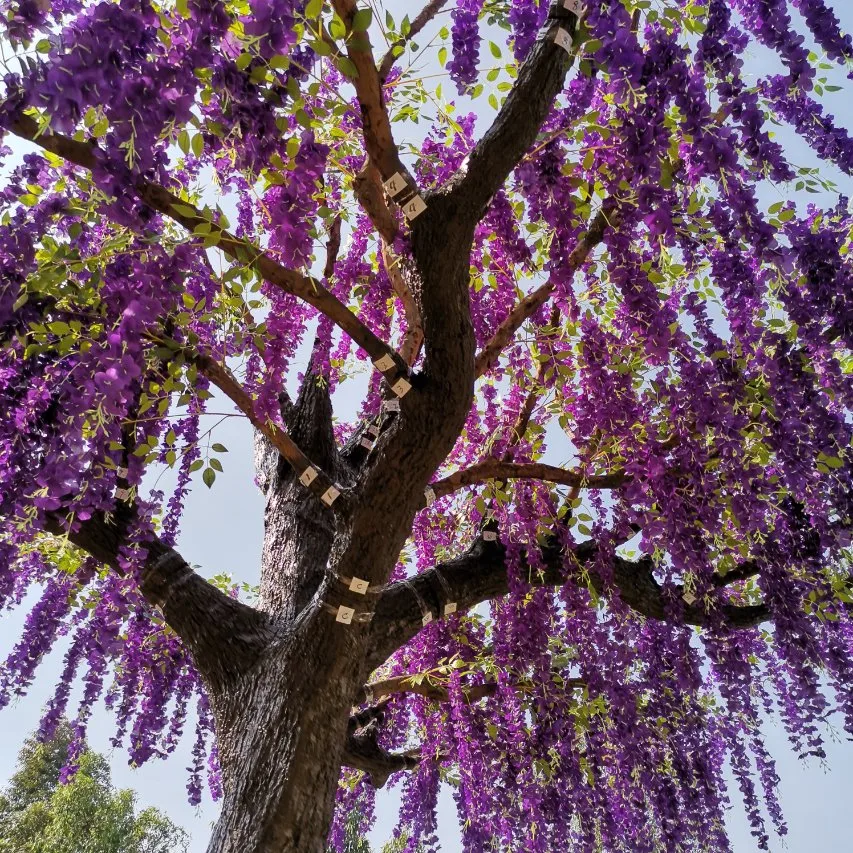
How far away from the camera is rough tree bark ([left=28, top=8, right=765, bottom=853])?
2537 mm

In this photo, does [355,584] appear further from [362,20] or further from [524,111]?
[362,20]

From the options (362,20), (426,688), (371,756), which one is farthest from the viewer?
(426,688)

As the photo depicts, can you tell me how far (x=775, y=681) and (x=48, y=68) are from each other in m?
4.38

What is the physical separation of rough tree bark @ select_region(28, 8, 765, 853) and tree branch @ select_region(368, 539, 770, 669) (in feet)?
0.05

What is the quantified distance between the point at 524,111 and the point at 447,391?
3.29 ft

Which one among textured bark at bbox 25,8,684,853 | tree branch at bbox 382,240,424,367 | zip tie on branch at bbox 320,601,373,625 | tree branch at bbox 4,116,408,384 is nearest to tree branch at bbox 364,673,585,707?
textured bark at bbox 25,8,684,853

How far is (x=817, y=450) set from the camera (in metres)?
2.20

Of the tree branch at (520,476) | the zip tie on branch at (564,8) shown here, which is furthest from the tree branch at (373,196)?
the tree branch at (520,476)

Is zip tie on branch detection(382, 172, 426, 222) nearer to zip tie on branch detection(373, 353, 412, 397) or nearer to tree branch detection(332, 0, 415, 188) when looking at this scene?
tree branch detection(332, 0, 415, 188)

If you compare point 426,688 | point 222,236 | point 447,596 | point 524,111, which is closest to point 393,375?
point 222,236

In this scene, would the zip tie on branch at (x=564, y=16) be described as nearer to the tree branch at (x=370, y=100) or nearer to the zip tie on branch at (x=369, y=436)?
the tree branch at (x=370, y=100)

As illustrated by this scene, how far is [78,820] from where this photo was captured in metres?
9.41

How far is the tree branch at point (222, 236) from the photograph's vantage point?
6.79 ft

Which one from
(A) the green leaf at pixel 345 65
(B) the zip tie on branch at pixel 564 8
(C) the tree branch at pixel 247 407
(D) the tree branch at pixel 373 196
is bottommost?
(C) the tree branch at pixel 247 407
